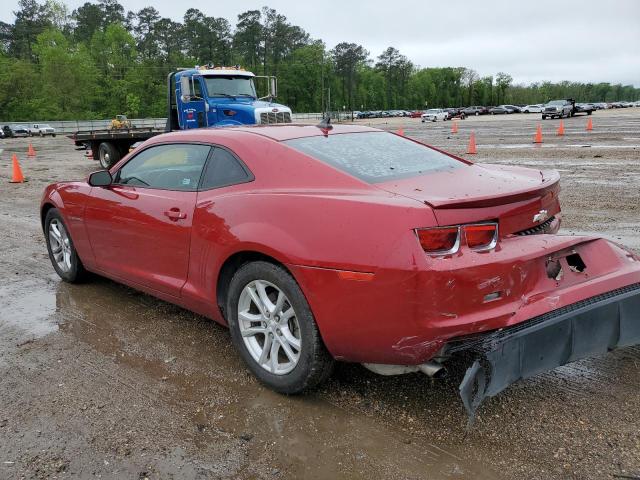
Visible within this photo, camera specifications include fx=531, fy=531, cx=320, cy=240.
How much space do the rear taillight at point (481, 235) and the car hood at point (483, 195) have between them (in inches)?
1.5

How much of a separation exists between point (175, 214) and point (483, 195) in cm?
204

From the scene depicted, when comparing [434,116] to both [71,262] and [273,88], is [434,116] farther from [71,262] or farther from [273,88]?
[71,262]

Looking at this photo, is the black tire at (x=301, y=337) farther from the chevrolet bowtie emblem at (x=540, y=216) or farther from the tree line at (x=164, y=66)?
the tree line at (x=164, y=66)

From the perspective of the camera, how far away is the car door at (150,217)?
3.65m

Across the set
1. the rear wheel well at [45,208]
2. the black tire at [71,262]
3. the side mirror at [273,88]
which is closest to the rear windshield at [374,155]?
the black tire at [71,262]

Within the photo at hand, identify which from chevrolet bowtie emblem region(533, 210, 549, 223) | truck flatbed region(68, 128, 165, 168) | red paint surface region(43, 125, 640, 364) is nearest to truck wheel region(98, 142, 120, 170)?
truck flatbed region(68, 128, 165, 168)

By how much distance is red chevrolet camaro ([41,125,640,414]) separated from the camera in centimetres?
250

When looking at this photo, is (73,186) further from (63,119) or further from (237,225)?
(63,119)

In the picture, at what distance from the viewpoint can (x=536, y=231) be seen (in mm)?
2947

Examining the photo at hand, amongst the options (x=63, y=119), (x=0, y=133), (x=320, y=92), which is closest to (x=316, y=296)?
(x=0, y=133)

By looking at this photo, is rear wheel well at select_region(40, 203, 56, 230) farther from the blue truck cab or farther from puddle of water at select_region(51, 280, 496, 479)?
the blue truck cab

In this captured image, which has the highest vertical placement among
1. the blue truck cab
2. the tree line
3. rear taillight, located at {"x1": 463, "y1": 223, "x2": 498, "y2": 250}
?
the tree line

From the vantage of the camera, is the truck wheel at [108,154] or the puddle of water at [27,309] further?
the truck wheel at [108,154]

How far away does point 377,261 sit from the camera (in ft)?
8.32
